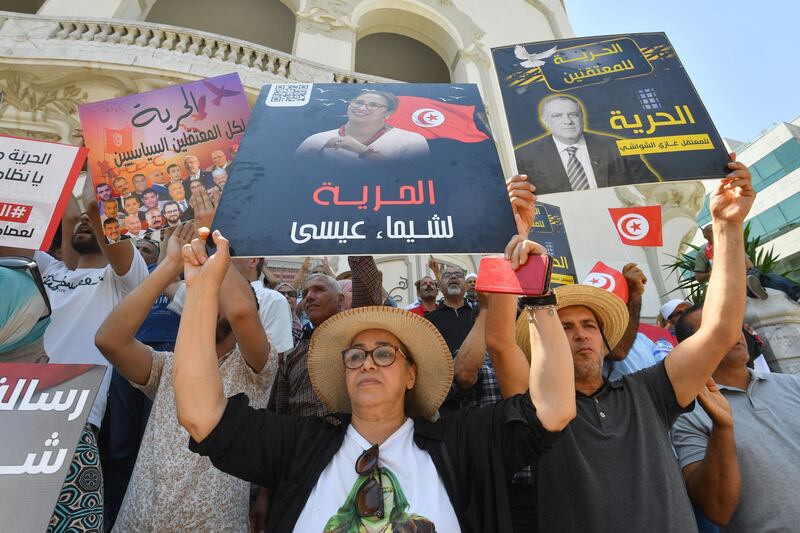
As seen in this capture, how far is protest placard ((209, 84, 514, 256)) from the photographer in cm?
155

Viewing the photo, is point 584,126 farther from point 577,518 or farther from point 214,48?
point 214,48

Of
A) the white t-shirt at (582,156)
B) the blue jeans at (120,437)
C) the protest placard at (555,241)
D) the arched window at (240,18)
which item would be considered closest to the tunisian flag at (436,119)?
the white t-shirt at (582,156)

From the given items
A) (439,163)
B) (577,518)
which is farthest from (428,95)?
(577,518)

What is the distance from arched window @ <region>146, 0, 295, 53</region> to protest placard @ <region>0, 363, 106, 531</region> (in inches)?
485

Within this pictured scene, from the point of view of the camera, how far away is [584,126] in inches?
79.4

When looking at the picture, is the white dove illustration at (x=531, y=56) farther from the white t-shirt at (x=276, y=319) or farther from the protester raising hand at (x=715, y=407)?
the white t-shirt at (x=276, y=319)

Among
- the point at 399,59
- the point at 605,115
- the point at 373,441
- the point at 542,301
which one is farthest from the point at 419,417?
the point at 399,59

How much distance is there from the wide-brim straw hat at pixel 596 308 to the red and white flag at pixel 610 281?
2.40 ft

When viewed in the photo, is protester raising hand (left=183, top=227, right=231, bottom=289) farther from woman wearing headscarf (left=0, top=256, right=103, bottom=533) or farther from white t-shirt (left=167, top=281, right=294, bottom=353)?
white t-shirt (left=167, top=281, right=294, bottom=353)

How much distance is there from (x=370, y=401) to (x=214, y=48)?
28.5ft

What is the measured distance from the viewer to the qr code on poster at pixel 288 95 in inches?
82.7

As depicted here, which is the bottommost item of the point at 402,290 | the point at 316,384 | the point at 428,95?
the point at 316,384

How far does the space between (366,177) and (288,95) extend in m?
0.76

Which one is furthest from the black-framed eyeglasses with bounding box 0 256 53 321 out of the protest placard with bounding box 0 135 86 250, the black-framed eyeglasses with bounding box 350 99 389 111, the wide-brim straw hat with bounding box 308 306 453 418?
the black-framed eyeglasses with bounding box 350 99 389 111
